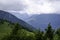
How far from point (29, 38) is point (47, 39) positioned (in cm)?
1106

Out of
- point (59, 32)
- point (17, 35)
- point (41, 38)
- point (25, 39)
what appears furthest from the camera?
point (59, 32)

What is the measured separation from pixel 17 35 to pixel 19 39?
2.02 meters

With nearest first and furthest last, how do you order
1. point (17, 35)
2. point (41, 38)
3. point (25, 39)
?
point (41, 38) < point (17, 35) < point (25, 39)

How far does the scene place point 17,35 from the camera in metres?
92.4

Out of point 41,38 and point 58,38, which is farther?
point 58,38

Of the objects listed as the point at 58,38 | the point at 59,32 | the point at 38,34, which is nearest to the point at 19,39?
the point at 38,34

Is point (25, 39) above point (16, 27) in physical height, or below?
below

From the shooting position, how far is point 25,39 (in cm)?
9931

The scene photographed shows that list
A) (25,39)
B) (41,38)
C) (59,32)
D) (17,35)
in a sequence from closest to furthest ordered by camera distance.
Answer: (41,38), (17,35), (25,39), (59,32)

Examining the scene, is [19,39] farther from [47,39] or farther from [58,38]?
[58,38]

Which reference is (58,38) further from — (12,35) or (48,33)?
(12,35)

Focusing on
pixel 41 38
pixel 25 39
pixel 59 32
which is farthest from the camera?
pixel 59 32

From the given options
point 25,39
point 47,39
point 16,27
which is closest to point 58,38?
point 47,39

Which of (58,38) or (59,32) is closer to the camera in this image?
(58,38)
